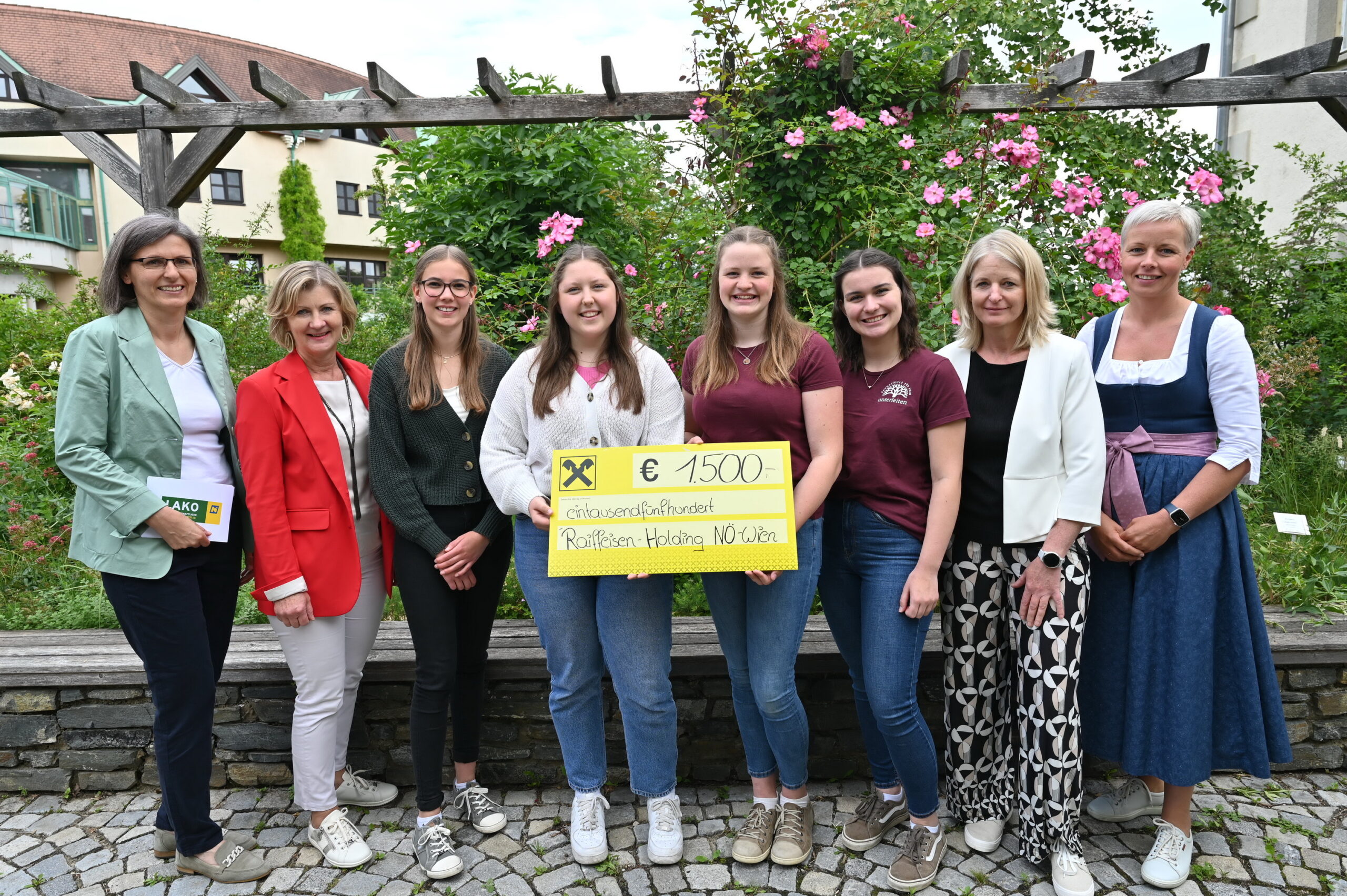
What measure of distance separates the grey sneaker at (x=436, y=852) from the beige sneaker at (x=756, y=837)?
3.00ft

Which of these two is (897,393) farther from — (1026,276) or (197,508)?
(197,508)

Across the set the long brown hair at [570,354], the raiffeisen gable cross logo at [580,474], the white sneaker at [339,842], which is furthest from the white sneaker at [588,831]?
the long brown hair at [570,354]

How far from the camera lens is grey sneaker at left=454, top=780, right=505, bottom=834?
9.60 feet

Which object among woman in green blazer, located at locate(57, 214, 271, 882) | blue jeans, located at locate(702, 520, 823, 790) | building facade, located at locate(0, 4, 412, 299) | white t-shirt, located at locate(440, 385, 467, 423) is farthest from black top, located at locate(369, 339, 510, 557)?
building facade, located at locate(0, 4, 412, 299)

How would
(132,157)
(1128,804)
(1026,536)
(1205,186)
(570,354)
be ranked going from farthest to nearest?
(132,157) → (1205,186) → (1128,804) → (570,354) → (1026,536)

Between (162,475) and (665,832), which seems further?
(665,832)

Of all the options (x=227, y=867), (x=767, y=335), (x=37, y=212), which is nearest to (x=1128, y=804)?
(x=767, y=335)

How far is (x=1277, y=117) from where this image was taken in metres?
10.1

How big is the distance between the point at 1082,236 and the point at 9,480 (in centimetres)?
642

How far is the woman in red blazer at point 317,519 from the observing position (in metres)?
2.59

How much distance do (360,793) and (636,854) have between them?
110 centimetres

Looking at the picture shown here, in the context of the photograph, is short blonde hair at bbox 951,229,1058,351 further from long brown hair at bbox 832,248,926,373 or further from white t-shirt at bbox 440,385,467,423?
white t-shirt at bbox 440,385,467,423

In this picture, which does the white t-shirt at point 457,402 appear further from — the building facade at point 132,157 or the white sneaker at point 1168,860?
the building facade at point 132,157

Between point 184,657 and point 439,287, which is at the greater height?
point 439,287
